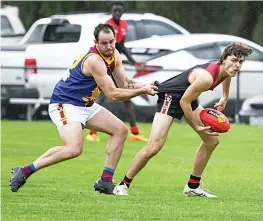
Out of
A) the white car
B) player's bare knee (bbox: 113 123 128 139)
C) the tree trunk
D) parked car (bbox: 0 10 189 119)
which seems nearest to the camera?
player's bare knee (bbox: 113 123 128 139)

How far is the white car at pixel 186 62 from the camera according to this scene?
2273 cm

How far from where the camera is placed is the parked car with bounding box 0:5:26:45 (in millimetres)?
26797

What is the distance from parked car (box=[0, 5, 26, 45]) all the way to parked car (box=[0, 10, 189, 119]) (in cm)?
165

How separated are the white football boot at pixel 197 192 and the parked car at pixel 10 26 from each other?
579 inches

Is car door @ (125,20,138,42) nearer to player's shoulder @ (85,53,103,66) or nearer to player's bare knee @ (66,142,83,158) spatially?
player's shoulder @ (85,53,103,66)

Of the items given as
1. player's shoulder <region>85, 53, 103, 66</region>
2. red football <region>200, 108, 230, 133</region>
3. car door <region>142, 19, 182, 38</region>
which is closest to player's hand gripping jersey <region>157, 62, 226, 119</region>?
red football <region>200, 108, 230, 133</region>

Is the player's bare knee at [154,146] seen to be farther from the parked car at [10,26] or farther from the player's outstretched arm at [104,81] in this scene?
the parked car at [10,26]

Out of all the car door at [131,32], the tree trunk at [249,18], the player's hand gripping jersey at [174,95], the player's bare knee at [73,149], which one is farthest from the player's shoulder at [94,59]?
the tree trunk at [249,18]

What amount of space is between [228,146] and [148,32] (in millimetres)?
6256

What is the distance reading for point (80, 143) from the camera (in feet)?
38.8

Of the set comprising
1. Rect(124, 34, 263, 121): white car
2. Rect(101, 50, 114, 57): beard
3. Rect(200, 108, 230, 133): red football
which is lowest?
Rect(124, 34, 263, 121): white car

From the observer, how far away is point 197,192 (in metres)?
12.2

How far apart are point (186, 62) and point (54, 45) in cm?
297

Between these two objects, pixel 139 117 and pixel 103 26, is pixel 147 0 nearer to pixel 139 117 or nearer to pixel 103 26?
pixel 139 117
